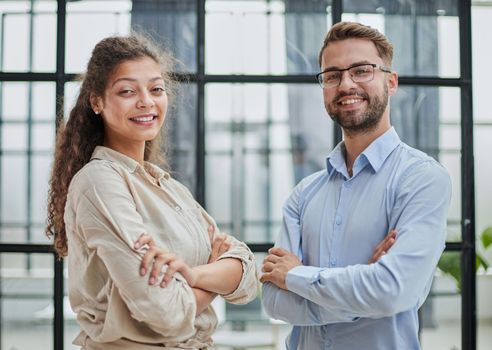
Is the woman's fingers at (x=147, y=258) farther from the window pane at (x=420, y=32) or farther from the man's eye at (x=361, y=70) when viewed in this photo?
the window pane at (x=420, y=32)

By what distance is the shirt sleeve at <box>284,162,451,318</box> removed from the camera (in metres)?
1.75

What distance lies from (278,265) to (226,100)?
1.16 metres

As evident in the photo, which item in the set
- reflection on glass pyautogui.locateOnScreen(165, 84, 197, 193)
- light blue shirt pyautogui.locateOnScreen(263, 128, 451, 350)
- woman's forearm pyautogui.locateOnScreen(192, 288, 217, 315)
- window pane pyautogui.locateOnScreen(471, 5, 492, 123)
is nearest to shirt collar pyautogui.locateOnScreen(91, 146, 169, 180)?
woman's forearm pyautogui.locateOnScreen(192, 288, 217, 315)

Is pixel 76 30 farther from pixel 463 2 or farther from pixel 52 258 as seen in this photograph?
pixel 463 2

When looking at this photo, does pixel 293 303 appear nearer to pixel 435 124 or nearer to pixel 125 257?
pixel 125 257

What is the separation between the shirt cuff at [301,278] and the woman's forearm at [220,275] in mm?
151

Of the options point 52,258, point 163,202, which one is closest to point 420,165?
point 163,202

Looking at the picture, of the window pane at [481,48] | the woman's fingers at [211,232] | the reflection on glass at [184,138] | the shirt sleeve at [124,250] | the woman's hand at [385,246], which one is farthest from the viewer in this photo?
the window pane at [481,48]

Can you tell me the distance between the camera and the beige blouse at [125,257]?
1.71 meters

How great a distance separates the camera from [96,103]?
76.8 inches

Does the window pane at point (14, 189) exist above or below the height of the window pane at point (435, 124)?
below

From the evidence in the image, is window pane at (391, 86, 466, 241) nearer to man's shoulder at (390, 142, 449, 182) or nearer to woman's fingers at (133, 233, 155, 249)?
man's shoulder at (390, 142, 449, 182)

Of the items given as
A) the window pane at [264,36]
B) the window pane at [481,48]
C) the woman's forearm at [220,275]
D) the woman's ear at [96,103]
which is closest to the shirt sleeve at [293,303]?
the woman's forearm at [220,275]

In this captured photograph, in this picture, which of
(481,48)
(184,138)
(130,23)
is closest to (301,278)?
(184,138)
